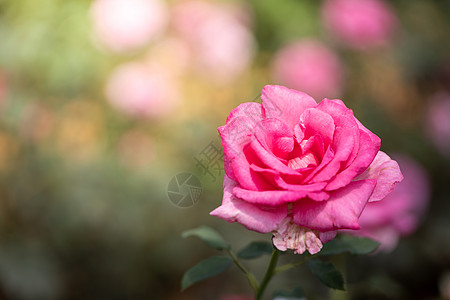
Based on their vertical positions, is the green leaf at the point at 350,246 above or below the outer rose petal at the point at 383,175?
below

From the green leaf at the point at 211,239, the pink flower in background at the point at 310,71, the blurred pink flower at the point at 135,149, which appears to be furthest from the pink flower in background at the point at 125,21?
the green leaf at the point at 211,239

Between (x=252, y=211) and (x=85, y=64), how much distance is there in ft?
6.17

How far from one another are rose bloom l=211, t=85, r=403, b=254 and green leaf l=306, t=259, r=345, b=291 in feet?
0.30

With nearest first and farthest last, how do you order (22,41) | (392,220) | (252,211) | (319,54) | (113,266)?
(252,211)
(392,220)
(113,266)
(22,41)
(319,54)

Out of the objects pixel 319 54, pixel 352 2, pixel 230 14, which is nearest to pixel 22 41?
pixel 230 14

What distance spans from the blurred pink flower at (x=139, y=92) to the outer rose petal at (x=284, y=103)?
58.6 inches

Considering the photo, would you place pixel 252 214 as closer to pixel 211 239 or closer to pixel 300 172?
pixel 300 172

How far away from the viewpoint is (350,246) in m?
0.63

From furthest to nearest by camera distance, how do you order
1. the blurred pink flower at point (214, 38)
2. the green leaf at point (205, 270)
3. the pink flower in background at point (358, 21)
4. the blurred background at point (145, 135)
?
the pink flower in background at point (358, 21)
the blurred pink flower at point (214, 38)
the blurred background at point (145, 135)
the green leaf at point (205, 270)

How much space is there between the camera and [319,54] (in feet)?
7.50

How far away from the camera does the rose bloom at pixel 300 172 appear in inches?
18.4

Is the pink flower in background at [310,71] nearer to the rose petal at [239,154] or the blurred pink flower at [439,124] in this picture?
the blurred pink flower at [439,124]

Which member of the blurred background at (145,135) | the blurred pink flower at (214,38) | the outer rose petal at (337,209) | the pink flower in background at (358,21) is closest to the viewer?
the outer rose petal at (337,209)

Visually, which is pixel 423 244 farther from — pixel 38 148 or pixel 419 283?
pixel 38 148
